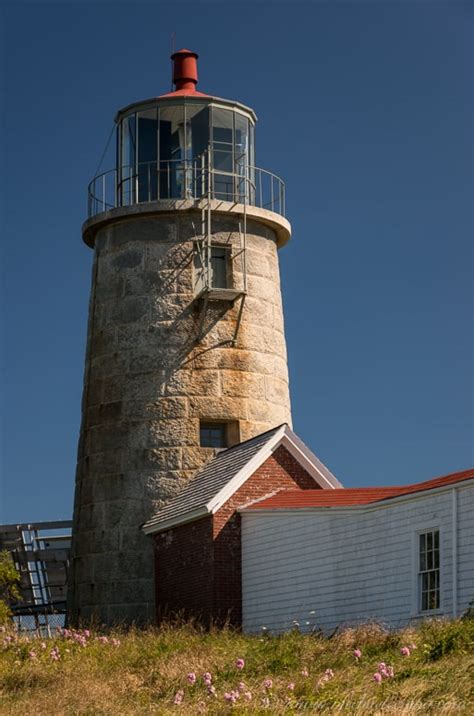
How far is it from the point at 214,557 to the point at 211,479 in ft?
7.72

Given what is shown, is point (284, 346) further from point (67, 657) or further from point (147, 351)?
point (67, 657)

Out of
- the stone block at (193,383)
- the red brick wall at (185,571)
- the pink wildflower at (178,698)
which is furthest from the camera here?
the stone block at (193,383)

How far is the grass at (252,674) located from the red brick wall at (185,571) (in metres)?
5.36

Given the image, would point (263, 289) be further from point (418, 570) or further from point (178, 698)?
point (178, 698)

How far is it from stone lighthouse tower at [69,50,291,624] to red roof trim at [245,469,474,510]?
11.6 ft

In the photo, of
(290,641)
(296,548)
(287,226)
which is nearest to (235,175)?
(287,226)

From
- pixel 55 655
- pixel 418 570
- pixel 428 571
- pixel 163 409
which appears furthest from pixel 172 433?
pixel 55 655

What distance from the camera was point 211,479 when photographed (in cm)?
3009

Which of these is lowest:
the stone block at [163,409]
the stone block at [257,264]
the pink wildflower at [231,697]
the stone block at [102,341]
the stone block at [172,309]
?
the pink wildflower at [231,697]

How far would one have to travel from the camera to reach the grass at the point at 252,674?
16367 mm

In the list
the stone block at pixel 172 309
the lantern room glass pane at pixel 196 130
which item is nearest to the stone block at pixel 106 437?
the stone block at pixel 172 309

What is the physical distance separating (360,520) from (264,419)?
7.61m

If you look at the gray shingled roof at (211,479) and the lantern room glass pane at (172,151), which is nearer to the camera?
the gray shingled roof at (211,479)

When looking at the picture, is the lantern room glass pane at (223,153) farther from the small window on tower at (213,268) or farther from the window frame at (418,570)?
the window frame at (418,570)
